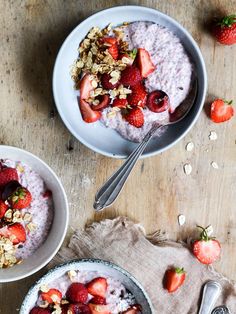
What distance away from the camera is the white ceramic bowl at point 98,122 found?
164 cm

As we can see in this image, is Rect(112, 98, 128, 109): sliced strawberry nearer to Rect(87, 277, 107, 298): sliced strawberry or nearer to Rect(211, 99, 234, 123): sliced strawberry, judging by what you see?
Rect(211, 99, 234, 123): sliced strawberry

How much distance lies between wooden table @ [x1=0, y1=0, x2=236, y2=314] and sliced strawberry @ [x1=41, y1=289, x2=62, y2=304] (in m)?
0.12

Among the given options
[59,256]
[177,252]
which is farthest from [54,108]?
[177,252]

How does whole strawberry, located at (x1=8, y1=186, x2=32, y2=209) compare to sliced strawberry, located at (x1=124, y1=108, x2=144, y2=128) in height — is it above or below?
A: below

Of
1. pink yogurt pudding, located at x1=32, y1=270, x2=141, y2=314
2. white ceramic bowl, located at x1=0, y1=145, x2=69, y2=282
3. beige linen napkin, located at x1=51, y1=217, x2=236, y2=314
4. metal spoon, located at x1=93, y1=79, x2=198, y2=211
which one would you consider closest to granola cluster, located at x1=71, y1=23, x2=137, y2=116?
metal spoon, located at x1=93, y1=79, x2=198, y2=211

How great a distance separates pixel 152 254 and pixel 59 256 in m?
0.27

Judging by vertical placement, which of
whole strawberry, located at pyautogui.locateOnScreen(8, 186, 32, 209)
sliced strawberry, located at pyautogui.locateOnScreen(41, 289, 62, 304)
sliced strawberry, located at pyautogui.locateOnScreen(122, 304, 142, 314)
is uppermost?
whole strawberry, located at pyautogui.locateOnScreen(8, 186, 32, 209)

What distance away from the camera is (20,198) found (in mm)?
1653

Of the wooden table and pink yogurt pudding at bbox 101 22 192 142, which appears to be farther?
the wooden table

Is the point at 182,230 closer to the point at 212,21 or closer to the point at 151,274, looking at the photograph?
the point at 151,274

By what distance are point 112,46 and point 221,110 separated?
1.17ft

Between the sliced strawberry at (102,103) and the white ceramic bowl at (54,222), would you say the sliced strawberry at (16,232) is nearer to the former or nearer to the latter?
the white ceramic bowl at (54,222)

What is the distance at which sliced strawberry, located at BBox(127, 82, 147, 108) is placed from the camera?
65.4 inches

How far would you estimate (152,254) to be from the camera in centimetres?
178
